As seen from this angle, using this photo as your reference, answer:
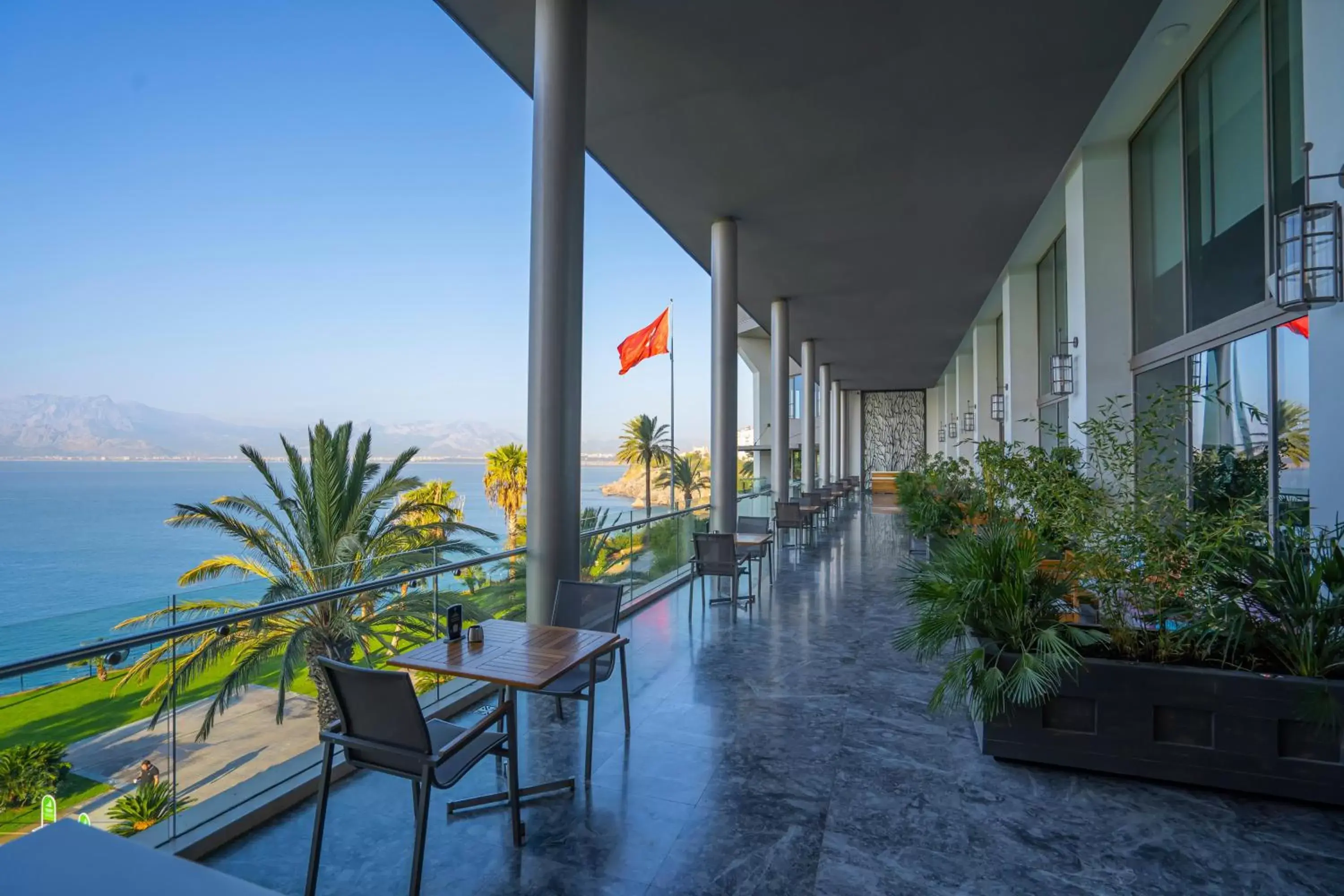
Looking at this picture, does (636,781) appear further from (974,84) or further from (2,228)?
(2,228)

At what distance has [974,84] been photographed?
5512 millimetres

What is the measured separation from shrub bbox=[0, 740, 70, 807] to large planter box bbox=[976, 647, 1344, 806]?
3.76m

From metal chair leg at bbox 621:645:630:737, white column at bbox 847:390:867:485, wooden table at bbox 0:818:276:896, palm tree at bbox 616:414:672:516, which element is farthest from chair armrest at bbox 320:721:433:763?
white column at bbox 847:390:867:485

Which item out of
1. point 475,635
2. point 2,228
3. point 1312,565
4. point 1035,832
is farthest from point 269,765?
point 2,228

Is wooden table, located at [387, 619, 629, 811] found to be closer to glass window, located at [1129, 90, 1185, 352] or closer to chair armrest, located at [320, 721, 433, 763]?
chair armrest, located at [320, 721, 433, 763]

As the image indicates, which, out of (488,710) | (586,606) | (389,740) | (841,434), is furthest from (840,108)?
(841,434)

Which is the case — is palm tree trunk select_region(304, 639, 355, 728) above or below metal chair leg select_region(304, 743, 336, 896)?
below

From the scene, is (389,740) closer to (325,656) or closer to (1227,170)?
(325,656)

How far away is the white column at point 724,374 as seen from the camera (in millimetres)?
8750

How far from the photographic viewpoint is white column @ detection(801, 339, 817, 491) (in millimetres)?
16453

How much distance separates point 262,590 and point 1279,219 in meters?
6.61

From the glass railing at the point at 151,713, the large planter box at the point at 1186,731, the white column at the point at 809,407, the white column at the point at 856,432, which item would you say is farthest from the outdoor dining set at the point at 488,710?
the white column at the point at 856,432

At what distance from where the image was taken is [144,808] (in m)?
2.40

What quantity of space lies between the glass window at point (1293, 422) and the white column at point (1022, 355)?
692cm
